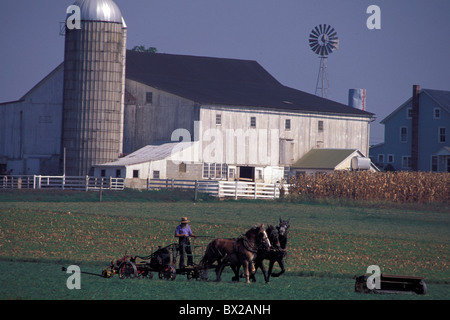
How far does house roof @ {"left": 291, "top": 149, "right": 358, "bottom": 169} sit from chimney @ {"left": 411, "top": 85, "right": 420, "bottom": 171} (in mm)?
17356

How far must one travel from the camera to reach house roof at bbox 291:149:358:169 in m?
68.1

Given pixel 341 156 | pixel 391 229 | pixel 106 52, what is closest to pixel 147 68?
pixel 106 52

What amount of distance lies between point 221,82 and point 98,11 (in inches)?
680

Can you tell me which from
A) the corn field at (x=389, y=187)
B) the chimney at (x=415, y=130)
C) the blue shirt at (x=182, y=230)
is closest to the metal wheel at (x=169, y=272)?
the blue shirt at (x=182, y=230)

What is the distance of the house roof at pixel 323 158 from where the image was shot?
68125mm

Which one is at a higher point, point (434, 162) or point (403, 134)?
point (403, 134)

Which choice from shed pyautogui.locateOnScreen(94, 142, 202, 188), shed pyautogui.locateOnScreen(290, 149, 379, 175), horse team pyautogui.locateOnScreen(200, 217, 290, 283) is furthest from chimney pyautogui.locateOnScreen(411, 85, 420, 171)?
horse team pyautogui.locateOnScreen(200, 217, 290, 283)

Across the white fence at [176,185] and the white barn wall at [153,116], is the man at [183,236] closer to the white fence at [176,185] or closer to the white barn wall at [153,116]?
the white fence at [176,185]

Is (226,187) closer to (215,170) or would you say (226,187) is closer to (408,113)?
(215,170)

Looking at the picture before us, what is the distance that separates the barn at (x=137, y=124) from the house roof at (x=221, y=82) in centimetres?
30

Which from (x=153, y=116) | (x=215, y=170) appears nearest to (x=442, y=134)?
(x=215, y=170)

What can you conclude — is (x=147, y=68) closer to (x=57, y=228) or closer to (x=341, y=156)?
(x=341, y=156)

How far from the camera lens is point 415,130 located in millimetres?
85875

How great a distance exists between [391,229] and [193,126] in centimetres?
2860
